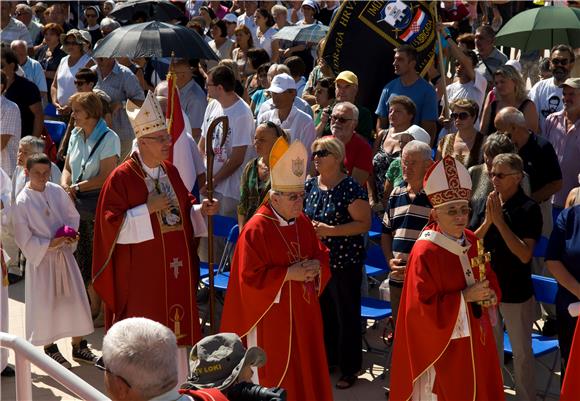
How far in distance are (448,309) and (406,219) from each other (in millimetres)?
1474

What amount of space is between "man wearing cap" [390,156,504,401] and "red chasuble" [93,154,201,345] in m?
1.91

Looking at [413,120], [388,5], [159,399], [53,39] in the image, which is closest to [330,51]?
[388,5]

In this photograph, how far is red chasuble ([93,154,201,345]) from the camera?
301 inches

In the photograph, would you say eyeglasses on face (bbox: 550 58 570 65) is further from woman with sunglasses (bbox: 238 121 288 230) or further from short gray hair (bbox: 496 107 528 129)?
woman with sunglasses (bbox: 238 121 288 230)

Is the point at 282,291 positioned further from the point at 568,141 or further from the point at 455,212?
the point at 568,141

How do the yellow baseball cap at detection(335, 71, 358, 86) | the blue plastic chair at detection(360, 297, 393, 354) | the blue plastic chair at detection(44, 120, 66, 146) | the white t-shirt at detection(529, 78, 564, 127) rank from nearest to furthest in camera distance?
the blue plastic chair at detection(360, 297, 393, 354) → the yellow baseball cap at detection(335, 71, 358, 86) → the white t-shirt at detection(529, 78, 564, 127) → the blue plastic chair at detection(44, 120, 66, 146)

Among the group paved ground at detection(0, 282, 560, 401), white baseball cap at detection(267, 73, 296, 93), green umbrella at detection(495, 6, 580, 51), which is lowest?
paved ground at detection(0, 282, 560, 401)

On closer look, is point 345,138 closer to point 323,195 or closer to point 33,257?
point 323,195

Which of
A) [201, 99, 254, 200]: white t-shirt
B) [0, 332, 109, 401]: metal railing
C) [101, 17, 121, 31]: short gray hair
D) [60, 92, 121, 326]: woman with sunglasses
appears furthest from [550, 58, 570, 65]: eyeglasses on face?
[0, 332, 109, 401]: metal railing

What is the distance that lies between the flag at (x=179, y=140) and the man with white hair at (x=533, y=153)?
2.62 meters

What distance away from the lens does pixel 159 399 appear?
3748mm

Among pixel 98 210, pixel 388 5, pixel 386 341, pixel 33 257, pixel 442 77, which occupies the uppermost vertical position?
pixel 388 5

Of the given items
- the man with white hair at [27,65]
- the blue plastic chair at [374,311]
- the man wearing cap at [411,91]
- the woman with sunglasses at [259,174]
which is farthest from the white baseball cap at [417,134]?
the man with white hair at [27,65]

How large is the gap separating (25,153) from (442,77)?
13.9 ft
